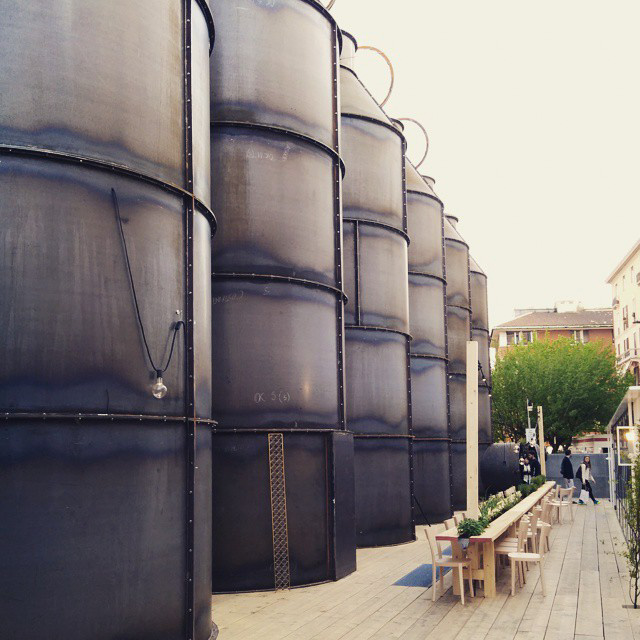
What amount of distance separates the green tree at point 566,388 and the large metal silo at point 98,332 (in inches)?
1765

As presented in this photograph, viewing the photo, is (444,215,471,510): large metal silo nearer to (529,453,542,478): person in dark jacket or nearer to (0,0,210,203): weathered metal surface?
(529,453,542,478): person in dark jacket

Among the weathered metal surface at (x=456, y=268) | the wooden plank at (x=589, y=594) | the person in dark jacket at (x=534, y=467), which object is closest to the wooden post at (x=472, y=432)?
the wooden plank at (x=589, y=594)

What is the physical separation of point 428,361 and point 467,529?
34.0 feet

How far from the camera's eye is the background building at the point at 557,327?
8675cm

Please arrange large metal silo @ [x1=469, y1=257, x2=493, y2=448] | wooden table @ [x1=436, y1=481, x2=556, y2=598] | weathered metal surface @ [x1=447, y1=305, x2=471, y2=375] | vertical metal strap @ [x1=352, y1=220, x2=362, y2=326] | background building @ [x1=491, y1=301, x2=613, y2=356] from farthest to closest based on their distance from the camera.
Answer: background building @ [x1=491, y1=301, x2=613, y2=356]
large metal silo @ [x1=469, y1=257, x2=493, y2=448]
weathered metal surface @ [x1=447, y1=305, x2=471, y2=375]
vertical metal strap @ [x1=352, y1=220, x2=362, y2=326]
wooden table @ [x1=436, y1=481, x2=556, y2=598]

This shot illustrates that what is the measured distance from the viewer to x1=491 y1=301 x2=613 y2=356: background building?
8675cm

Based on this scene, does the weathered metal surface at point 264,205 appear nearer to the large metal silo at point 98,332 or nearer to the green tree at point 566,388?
the large metal silo at point 98,332

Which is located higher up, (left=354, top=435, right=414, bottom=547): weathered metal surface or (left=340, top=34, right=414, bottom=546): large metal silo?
(left=340, top=34, right=414, bottom=546): large metal silo

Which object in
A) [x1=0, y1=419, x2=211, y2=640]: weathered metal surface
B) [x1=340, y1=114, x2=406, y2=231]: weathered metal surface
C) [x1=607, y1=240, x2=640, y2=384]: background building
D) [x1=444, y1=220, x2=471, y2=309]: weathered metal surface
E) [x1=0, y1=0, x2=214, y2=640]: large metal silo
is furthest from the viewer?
[x1=607, y1=240, x2=640, y2=384]: background building

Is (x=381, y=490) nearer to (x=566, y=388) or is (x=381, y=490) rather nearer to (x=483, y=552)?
(x=483, y=552)

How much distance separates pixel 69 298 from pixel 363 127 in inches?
447

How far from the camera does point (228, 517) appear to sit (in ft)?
38.3

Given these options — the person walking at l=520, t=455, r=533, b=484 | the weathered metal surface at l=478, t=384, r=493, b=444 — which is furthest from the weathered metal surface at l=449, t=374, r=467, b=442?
the person walking at l=520, t=455, r=533, b=484

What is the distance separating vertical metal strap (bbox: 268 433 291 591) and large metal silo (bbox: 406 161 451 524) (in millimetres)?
8639
